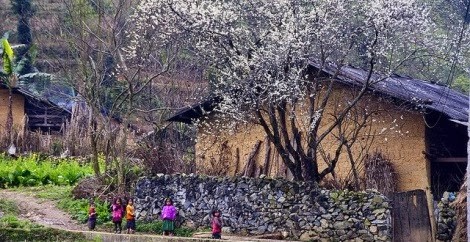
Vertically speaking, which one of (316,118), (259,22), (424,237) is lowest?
(424,237)

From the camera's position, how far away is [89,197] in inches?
910

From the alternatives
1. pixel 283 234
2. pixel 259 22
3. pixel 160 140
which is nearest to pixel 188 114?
pixel 160 140

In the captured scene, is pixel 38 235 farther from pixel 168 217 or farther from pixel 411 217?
pixel 411 217

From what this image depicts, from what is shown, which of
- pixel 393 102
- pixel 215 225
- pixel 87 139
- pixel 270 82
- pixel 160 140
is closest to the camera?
pixel 215 225

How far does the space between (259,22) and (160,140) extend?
8266mm

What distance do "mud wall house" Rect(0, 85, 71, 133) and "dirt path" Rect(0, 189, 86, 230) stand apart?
1186 cm

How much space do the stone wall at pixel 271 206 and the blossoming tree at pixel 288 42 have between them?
3.37 feet

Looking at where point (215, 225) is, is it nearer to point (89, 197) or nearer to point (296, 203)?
point (296, 203)

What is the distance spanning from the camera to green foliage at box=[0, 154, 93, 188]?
86.2 ft

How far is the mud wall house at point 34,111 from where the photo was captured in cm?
3601

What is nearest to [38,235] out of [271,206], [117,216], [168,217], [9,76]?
[117,216]

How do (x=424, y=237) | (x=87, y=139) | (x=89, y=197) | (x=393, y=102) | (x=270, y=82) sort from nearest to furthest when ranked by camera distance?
1. (x=424, y=237)
2. (x=270, y=82)
3. (x=393, y=102)
4. (x=89, y=197)
5. (x=87, y=139)

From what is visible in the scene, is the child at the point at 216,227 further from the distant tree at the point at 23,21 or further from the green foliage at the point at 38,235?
the distant tree at the point at 23,21

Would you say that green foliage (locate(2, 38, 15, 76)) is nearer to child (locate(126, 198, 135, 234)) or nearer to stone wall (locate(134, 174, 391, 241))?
stone wall (locate(134, 174, 391, 241))
